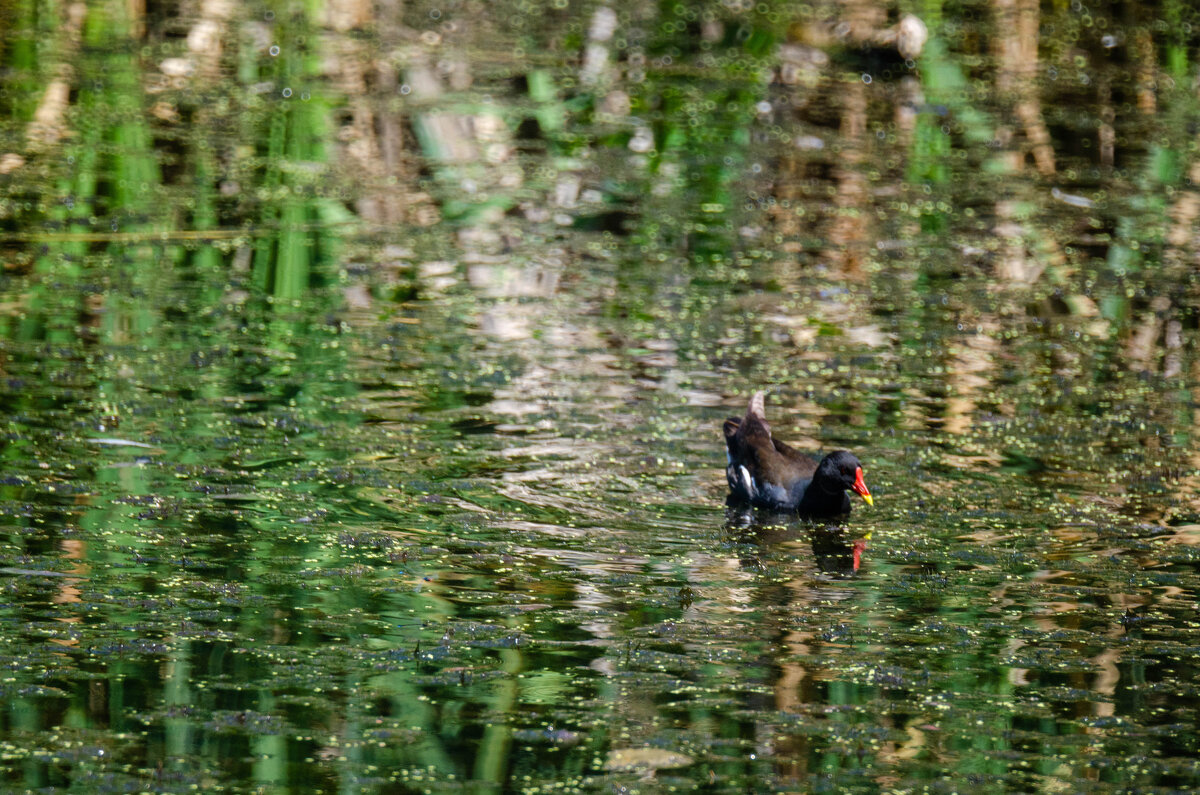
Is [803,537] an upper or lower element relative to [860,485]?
lower

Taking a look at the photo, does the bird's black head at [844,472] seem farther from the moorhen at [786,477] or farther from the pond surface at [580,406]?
the pond surface at [580,406]

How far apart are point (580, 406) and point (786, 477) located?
1088 mm

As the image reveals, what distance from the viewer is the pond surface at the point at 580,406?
15.8 feet

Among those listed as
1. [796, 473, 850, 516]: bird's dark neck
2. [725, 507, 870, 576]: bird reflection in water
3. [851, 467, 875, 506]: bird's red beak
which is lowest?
[725, 507, 870, 576]: bird reflection in water

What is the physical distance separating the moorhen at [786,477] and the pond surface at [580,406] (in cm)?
13

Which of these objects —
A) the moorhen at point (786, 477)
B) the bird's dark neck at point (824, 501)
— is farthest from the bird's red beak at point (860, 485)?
the bird's dark neck at point (824, 501)

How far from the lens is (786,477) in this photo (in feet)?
22.7

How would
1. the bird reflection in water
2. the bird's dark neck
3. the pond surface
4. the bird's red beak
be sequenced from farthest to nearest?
the bird's dark neck → the bird's red beak → the bird reflection in water → the pond surface

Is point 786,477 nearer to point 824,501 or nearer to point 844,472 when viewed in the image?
point 824,501

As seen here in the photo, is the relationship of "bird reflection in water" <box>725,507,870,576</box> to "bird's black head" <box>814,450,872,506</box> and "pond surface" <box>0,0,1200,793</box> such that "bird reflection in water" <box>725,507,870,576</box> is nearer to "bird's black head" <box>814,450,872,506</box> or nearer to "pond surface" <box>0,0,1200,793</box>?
"pond surface" <box>0,0,1200,793</box>

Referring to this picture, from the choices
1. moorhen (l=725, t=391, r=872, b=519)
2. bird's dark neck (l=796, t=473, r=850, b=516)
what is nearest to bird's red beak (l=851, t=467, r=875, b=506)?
moorhen (l=725, t=391, r=872, b=519)

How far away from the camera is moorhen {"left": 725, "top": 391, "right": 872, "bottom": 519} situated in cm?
663

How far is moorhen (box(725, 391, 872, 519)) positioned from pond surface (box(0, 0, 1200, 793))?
5.1 inches

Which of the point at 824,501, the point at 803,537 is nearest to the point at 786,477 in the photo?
the point at 824,501
